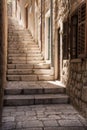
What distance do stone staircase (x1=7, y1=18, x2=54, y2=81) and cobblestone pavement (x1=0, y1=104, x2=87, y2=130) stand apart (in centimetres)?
329

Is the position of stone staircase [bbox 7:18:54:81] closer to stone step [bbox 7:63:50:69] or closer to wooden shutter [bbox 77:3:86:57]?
stone step [bbox 7:63:50:69]

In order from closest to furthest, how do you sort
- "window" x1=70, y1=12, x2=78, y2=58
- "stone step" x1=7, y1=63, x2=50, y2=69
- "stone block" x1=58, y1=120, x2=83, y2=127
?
"stone block" x1=58, y1=120, x2=83, y2=127
"window" x1=70, y1=12, x2=78, y2=58
"stone step" x1=7, y1=63, x2=50, y2=69

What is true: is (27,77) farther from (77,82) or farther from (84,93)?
(84,93)

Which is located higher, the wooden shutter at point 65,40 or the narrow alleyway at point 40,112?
the wooden shutter at point 65,40

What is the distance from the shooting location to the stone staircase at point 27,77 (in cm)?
789

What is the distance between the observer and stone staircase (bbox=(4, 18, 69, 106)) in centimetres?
789

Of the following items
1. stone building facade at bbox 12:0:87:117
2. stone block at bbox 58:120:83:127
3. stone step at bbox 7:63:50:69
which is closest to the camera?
stone block at bbox 58:120:83:127

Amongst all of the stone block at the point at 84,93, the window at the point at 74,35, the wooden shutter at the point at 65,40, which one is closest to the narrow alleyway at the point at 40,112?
the stone block at the point at 84,93

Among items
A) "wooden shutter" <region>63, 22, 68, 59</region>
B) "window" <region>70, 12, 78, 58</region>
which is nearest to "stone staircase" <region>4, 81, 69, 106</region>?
"wooden shutter" <region>63, 22, 68, 59</region>

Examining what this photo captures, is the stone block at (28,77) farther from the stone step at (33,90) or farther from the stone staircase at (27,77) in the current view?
the stone step at (33,90)

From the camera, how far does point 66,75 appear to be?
8547 millimetres

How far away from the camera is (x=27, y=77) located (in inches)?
420

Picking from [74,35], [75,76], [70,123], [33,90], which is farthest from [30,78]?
[70,123]

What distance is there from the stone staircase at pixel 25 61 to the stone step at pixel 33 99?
2.61m
